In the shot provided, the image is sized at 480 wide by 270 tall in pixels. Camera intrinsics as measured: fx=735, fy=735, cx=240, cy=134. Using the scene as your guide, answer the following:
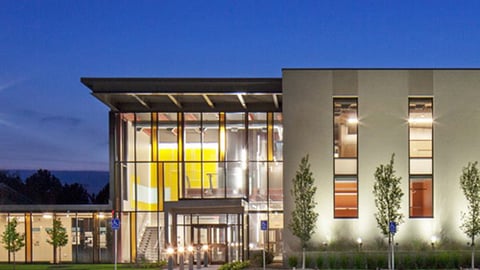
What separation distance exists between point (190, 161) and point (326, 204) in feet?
27.7

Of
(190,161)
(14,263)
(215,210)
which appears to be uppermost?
(190,161)

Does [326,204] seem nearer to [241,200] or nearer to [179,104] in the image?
[241,200]

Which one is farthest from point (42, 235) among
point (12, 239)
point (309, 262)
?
point (309, 262)

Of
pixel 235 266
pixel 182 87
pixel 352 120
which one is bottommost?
pixel 235 266

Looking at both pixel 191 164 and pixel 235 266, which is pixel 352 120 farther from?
pixel 191 164

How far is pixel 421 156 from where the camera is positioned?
35719 mm

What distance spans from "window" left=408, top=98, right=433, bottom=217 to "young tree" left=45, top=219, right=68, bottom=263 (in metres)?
18.4

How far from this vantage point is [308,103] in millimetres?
35844

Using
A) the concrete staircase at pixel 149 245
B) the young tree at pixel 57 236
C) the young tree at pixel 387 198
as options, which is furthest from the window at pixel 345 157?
the young tree at pixel 57 236

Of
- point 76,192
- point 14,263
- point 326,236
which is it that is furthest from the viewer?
point 76,192

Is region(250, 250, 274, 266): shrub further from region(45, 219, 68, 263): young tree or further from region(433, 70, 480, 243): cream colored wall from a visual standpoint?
region(45, 219, 68, 263): young tree

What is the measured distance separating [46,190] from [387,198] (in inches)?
3230

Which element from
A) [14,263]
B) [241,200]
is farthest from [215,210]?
[14,263]

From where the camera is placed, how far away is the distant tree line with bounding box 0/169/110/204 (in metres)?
102
